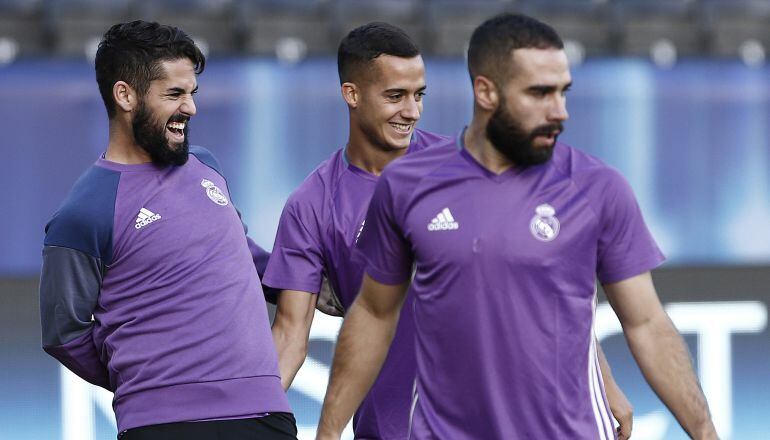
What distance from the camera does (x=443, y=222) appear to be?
9.91 feet

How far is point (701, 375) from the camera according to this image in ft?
19.9

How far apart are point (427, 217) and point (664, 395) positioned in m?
0.70

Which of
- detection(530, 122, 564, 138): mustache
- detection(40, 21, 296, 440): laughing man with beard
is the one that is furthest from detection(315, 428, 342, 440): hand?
detection(530, 122, 564, 138): mustache

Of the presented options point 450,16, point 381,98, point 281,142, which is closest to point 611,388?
point 381,98

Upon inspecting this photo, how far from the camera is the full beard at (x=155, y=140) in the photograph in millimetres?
3537

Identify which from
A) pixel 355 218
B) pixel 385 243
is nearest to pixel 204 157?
pixel 355 218

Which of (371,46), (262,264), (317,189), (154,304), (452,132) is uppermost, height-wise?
(371,46)

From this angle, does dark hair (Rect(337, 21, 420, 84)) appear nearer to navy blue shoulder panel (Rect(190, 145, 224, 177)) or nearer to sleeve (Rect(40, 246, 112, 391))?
navy blue shoulder panel (Rect(190, 145, 224, 177))

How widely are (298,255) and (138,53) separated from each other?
83 cm

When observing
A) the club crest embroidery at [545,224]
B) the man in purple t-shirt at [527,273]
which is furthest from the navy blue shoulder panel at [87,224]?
the club crest embroidery at [545,224]

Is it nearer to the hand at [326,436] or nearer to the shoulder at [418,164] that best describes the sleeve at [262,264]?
the hand at [326,436]

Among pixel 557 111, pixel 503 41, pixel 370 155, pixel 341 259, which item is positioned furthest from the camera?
pixel 370 155

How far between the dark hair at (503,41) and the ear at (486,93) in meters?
0.01

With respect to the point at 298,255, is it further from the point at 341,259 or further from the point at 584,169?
the point at 584,169
